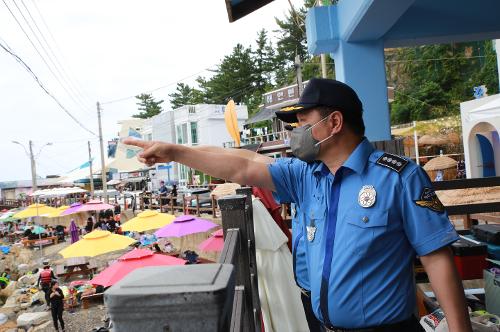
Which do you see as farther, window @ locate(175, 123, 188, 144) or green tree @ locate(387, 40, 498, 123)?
window @ locate(175, 123, 188, 144)

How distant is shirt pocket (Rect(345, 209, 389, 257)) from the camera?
1.58 metres

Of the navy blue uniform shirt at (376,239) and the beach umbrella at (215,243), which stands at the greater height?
the navy blue uniform shirt at (376,239)

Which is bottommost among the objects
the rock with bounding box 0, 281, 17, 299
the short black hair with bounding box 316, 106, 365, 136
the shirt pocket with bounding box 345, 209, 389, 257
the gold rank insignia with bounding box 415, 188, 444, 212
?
the rock with bounding box 0, 281, 17, 299

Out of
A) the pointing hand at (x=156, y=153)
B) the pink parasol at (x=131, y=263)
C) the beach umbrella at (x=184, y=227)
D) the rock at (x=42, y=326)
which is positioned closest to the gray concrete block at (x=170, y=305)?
the pointing hand at (x=156, y=153)

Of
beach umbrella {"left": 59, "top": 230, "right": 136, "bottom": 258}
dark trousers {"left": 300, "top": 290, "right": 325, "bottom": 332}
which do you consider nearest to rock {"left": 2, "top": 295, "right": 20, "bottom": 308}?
beach umbrella {"left": 59, "top": 230, "right": 136, "bottom": 258}

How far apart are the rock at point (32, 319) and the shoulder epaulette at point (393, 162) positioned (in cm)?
1318

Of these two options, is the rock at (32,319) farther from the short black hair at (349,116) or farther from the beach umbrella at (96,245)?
the short black hair at (349,116)

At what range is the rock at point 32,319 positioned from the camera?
11.6 m

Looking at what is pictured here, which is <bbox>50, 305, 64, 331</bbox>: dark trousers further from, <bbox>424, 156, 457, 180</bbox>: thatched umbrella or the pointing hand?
<bbox>424, 156, 457, 180</bbox>: thatched umbrella

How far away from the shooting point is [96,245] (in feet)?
35.5

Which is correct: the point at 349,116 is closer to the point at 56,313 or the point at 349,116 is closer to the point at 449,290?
the point at 449,290

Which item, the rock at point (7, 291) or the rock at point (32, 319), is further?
the rock at point (7, 291)

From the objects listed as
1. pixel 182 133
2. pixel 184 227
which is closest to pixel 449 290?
pixel 184 227

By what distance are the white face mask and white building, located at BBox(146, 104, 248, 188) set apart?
2970 centimetres
